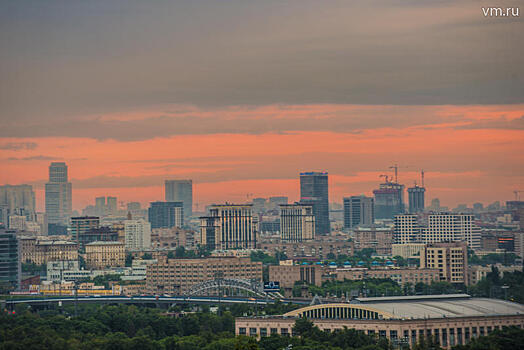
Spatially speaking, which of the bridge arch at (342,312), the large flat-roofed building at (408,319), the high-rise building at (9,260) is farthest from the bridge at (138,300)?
the large flat-roofed building at (408,319)

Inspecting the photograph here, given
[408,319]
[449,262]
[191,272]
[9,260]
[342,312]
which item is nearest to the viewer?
[408,319]

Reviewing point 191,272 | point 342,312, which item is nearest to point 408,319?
point 342,312

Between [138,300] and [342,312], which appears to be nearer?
[342,312]

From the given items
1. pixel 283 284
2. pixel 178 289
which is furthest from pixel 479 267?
pixel 178 289

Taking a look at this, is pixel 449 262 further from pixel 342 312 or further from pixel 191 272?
pixel 342 312

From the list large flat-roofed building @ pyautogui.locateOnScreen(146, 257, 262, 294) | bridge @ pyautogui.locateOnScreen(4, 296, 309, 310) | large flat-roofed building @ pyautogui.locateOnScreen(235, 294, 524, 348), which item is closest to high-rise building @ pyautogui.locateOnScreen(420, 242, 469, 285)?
large flat-roofed building @ pyautogui.locateOnScreen(146, 257, 262, 294)

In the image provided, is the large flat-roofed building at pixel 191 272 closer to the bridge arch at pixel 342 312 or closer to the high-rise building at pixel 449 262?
the high-rise building at pixel 449 262
